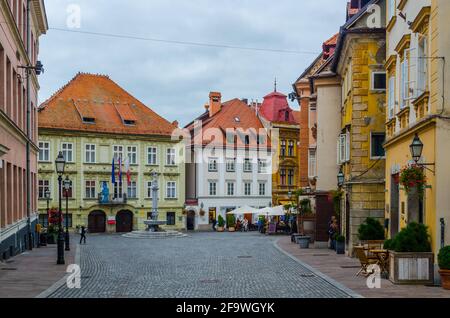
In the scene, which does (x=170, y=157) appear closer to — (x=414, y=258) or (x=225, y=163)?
(x=225, y=163)

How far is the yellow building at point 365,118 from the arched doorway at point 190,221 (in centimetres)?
4136

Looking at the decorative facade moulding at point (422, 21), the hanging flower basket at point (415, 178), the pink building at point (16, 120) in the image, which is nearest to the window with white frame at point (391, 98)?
the decorative facade moulding at point (422, 21)

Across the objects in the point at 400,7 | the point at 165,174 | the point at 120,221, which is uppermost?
Answer: the point at 400,7

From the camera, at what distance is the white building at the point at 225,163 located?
230ft

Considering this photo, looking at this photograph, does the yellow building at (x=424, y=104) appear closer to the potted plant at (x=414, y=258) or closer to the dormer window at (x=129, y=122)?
the potted plant at (x=414, y=258)

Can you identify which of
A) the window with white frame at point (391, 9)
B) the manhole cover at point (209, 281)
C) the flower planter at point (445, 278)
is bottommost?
the manhole cover at point (209, 281)

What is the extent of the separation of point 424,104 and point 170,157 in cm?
5111

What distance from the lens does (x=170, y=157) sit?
68.1 metres

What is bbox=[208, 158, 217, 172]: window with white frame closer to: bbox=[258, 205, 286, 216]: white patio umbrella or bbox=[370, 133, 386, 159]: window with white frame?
bbox=[258, 205, 286, 216]: white patio umbrella

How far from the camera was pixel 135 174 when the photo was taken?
6562 centimetres

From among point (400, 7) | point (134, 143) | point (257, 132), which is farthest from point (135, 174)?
point (400, 7)

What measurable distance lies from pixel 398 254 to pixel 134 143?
49721 millimetres

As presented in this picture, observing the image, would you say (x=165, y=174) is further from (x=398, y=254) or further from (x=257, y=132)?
(x=398, y=254)

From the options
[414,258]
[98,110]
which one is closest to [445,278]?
[414,258]
